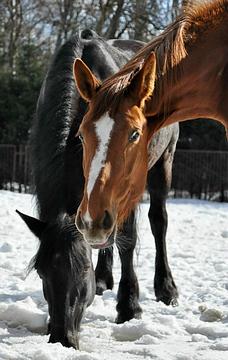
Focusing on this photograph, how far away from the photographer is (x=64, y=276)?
11.4ft

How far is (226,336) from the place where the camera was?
13.6 feet

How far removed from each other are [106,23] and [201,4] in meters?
16.7

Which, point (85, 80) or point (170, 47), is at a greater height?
point (170, 47)

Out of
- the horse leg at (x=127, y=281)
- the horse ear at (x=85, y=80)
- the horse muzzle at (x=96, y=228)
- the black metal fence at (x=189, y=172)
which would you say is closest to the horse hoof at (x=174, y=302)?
the horse leg at (x=127, y=281)

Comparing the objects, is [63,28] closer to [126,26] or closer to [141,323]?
[126,26]

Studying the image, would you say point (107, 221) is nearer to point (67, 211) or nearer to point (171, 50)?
point (67, 211)

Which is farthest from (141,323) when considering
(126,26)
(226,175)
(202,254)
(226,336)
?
(126,26)

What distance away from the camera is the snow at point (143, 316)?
3625 millimetres

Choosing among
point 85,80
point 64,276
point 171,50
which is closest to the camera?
point 85,80

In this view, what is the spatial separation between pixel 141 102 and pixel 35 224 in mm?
1007

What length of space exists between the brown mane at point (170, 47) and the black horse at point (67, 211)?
0.68 m

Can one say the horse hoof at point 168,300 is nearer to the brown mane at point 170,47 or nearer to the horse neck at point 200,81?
the horse neck at point 200,81

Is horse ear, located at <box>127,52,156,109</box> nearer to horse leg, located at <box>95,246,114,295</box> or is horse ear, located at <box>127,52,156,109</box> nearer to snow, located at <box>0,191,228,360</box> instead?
snow, located at <box>0,191,228,360</box>

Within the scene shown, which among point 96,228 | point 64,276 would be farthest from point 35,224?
point 96,228
